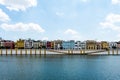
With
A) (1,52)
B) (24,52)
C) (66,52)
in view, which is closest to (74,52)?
(66,52)

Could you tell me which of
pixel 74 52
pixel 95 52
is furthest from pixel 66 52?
pixel 95 52

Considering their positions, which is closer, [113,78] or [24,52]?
[113,78]

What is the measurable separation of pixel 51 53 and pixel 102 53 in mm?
32541

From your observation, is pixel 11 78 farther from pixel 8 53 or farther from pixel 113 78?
pixel 8 53

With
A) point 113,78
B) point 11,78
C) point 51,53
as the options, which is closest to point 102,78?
point 113,78

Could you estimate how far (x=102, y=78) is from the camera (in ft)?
176

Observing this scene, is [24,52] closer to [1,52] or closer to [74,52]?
[1,52]

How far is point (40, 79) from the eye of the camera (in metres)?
51.7

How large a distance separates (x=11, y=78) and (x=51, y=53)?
134 metres

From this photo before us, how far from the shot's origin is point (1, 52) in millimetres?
185500

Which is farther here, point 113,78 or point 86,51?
point 86,51

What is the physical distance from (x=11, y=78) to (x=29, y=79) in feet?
11.0

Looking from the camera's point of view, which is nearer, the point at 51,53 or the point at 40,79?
the point at 40,79

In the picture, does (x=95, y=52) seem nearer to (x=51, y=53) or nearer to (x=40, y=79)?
(x=51, y=53)
